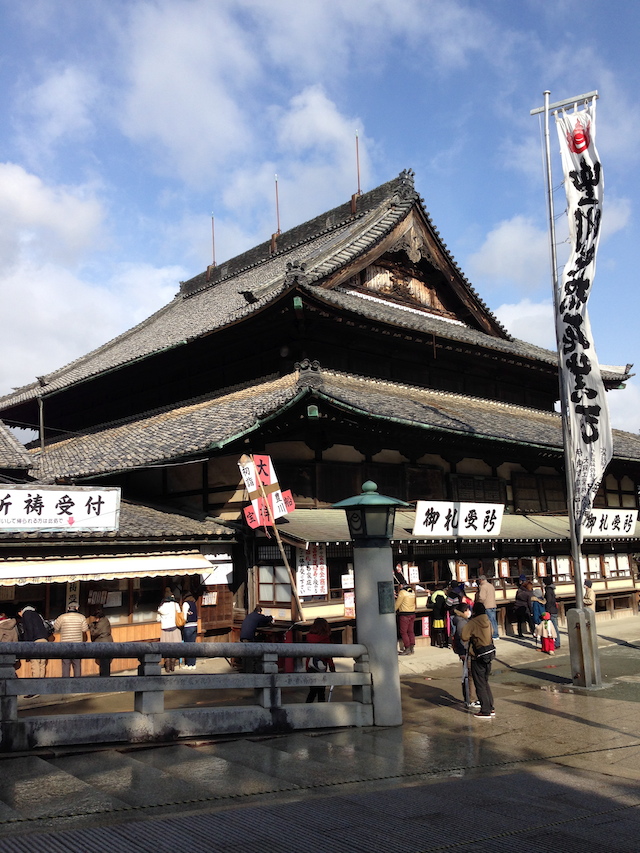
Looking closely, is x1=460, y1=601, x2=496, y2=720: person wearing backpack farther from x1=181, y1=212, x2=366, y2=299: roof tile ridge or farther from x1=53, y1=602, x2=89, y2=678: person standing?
x1=181, y1=212, x2=366, y2=299: roof tile ridge

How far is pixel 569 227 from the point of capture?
13547mm

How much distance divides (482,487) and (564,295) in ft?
29.7

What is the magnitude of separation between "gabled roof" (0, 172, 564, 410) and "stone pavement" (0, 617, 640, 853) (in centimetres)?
1099

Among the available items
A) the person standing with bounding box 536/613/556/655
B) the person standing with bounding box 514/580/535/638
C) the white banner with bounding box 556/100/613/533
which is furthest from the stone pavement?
the person standing with bounding box 514/580/535/638

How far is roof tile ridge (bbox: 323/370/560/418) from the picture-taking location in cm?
2005

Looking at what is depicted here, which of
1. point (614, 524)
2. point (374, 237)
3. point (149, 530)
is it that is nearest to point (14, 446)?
point (149, 530)

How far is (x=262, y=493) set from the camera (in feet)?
50.4

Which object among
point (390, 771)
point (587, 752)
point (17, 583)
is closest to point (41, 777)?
point (390, 771)

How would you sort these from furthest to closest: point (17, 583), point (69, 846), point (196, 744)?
point (17, 583)
point (196, 744)
point (69, 846)

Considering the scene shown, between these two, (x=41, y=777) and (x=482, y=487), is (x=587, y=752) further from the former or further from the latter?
(x=482, y=487)

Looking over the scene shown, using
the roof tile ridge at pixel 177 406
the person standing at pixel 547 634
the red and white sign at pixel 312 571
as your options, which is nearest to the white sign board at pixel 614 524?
the person standing at pixel 547 634

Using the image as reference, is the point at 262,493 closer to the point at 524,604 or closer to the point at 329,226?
the point at 524,604

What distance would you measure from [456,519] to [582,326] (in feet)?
20.6

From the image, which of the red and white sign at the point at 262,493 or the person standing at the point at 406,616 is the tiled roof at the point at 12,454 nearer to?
the red and white sign at the point at 262,493
